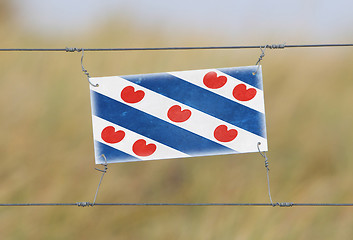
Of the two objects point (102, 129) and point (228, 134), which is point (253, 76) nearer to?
point (228, 134)

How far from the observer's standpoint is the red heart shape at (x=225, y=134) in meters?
2.68

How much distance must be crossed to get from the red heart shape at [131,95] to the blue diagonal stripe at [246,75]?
52cm

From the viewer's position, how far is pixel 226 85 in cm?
270

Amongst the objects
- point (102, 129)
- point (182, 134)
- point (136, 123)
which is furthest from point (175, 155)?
point (102, 129)

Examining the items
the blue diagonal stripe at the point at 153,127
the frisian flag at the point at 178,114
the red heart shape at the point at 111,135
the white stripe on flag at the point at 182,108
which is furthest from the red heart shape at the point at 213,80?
the red heart shape at the point at 111,135

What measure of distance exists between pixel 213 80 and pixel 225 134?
0.34 metres

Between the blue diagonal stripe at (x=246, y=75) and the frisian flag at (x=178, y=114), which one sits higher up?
the blue diagonal stripe at (x=246, y=75)

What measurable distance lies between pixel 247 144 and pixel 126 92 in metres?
0.81

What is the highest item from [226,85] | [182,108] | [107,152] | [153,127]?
[226,85]

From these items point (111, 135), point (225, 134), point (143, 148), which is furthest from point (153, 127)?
point (225, 134)

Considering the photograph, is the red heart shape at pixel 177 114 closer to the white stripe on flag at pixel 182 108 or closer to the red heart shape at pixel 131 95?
the white stripe on flag at pixel 182 108

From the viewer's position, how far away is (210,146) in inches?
105

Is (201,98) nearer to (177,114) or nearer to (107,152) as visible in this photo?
(177,114)

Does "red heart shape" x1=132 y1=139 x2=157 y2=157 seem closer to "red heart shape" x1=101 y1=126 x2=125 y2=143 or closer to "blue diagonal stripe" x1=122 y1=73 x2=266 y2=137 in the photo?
"red heart shape" x1=101 y1=126 x2=125 y2=143
